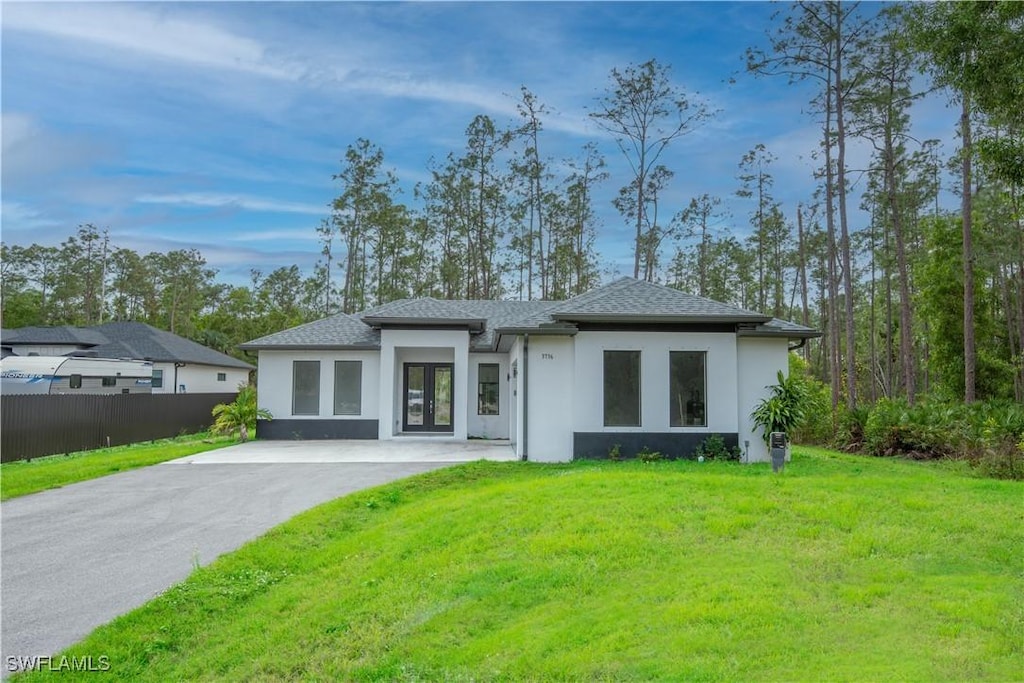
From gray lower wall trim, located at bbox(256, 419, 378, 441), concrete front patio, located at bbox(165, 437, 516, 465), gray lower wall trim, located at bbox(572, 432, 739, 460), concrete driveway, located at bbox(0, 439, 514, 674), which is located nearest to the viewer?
concrete driveway, located at bbox(0, 439, 514, 674)

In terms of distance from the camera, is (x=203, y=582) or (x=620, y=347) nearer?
(x=203, y=582)

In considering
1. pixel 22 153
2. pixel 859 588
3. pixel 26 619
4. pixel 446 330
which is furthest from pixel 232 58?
pixel 859 588

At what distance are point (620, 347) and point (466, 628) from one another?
8.07 m

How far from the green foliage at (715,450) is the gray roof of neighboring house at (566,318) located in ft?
7.21

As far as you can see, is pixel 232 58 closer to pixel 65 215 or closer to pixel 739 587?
pixel 739 587

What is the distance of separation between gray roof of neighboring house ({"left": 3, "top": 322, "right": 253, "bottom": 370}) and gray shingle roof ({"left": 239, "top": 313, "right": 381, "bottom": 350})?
1160 centimetres

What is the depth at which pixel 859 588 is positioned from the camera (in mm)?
4051

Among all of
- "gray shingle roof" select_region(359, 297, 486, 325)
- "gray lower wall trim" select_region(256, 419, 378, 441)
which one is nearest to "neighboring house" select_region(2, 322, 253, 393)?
"gray lower wall trim" select_region(256, 419, 378, 441)

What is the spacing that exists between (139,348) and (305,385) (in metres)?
14.2

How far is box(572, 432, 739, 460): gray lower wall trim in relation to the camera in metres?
11.3

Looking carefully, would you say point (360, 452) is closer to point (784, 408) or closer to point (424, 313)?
point (424, 313)

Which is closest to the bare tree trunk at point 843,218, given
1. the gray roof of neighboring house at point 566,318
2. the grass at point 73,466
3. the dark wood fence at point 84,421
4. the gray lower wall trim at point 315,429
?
the gray roof of neighboring house at point 566,318

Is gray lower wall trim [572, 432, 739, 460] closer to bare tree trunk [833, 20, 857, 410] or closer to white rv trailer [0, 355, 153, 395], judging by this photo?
bare tree trunk [833, 20, 857, 410]

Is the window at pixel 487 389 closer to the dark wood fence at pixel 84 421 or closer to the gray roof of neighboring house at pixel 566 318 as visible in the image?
the gray roof of neighboring house at pixel 566 318
